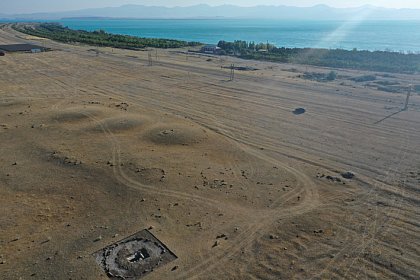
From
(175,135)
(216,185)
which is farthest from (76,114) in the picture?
(216,185)

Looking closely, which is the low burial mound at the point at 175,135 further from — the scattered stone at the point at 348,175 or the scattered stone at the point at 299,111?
the scattered stone at the point at 299,111

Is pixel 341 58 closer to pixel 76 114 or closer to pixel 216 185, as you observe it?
pixel 76 114

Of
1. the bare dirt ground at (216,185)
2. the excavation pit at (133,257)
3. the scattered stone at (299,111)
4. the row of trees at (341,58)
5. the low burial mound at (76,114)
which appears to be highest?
the row of trees at (341,58)

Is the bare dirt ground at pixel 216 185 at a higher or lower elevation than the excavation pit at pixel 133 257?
higher

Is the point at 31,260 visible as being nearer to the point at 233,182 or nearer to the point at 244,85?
the point at 233,182

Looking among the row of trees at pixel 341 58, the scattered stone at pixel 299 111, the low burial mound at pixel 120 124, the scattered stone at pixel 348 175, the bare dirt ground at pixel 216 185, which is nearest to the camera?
the bare dirt ground at pixel 216 185

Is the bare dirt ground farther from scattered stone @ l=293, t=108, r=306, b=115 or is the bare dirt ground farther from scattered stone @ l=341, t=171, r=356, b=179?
scattered stone @ l=293, t=108, r=306, b=115

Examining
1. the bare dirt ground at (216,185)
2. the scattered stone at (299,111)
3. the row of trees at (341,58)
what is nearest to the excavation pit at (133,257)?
the bare dirt ground at (216,185)

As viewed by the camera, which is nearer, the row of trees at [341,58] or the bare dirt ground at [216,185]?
the bare dirt ground at [216,185]
